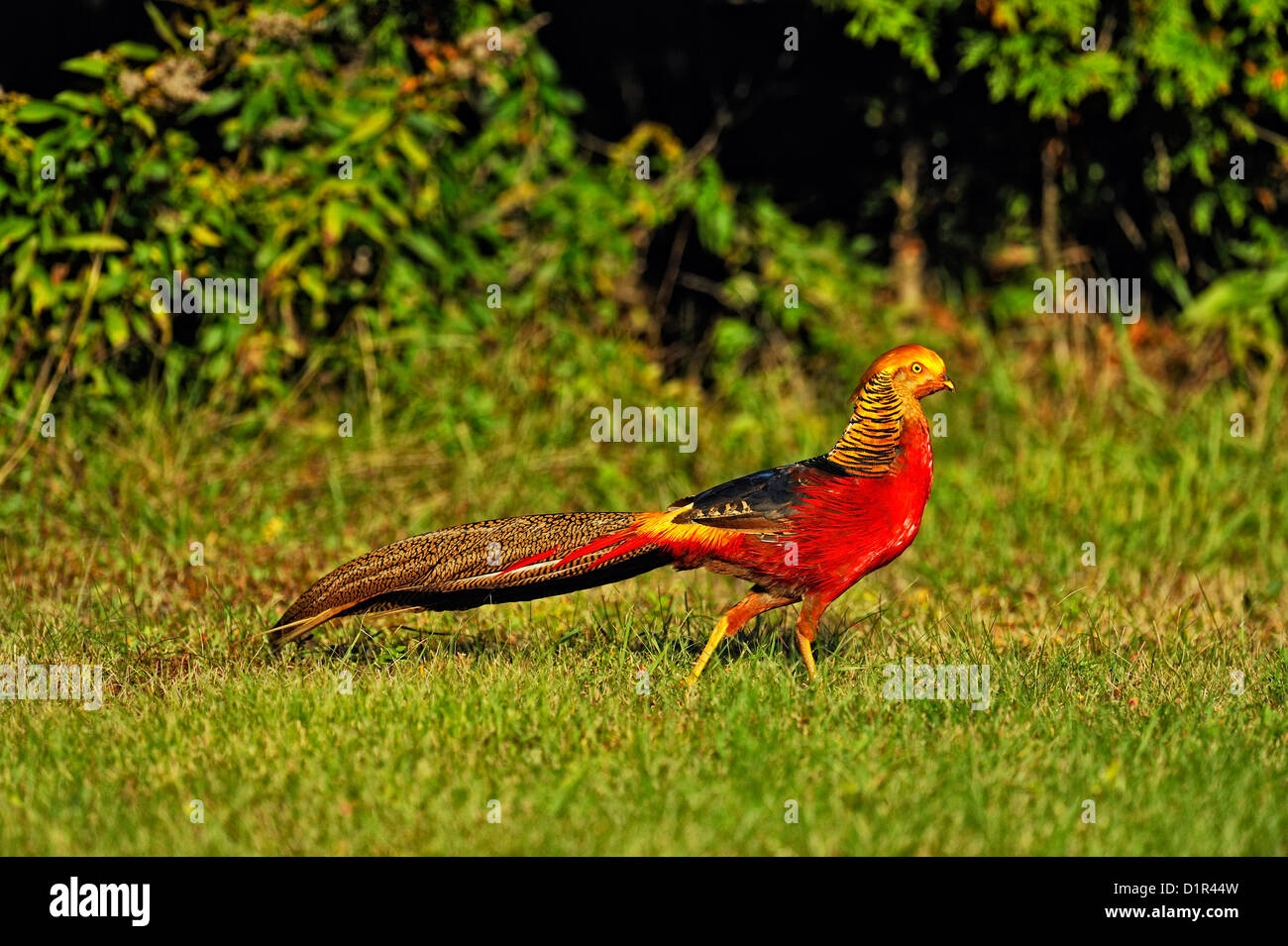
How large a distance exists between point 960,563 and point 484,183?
334 centimetres

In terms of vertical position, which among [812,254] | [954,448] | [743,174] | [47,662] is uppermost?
[743,174]

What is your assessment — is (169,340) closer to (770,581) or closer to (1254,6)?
(770,581)

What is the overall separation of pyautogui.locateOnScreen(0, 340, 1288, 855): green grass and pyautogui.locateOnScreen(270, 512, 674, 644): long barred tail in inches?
10.7

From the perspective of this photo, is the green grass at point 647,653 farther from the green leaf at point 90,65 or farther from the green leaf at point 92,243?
the green leaf at point 90,65

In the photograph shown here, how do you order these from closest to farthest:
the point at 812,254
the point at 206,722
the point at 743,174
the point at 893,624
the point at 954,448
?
the point at 206,722 → the point at 893,624 → the point at 954,448 → the point at 812,254 → the point at 743,174

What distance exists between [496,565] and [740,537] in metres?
0.71

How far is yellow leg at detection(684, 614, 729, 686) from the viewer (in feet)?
14.9

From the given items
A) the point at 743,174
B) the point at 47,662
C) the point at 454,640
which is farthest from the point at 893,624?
the point at 743,174

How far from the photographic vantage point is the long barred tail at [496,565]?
4406 mm

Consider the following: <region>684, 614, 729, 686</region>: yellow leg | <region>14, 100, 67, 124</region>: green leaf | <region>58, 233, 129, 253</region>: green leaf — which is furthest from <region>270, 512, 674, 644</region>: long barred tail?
<region>14, 100, 67, 124</region>: green leaf

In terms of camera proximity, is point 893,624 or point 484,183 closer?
point 893,624

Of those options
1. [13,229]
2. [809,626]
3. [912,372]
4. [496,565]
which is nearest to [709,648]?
[809,626]

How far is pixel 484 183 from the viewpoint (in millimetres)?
8320

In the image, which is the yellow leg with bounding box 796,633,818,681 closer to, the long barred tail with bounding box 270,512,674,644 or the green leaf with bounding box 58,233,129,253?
the long barred tail with bounding box 270,512,674,644
